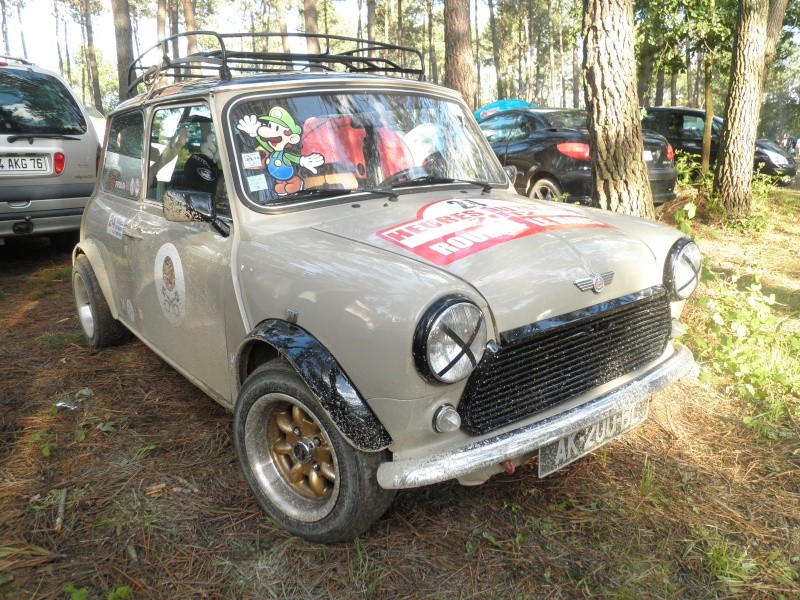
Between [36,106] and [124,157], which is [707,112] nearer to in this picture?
[124,157]

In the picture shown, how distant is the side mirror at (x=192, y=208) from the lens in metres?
2.84

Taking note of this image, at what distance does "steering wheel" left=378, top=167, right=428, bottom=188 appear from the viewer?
3.20 metres

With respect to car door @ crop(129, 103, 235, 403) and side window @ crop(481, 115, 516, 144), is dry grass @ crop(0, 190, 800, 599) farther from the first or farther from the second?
side window @ crop(481, 115, 516, 144)

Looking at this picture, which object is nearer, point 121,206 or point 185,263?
point 185,263

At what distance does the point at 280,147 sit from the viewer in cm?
299

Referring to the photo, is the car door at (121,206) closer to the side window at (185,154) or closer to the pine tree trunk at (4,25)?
the side window at (185,154)

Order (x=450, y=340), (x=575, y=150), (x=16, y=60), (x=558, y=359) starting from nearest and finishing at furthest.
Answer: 1. (x=450, y=340)
2. (x=558, y=359)
3. (x=16, y=60)
4. (x=575, y=150)

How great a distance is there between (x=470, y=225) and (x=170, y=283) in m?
1.61

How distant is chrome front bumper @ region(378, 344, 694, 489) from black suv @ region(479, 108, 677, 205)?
18.0 feet

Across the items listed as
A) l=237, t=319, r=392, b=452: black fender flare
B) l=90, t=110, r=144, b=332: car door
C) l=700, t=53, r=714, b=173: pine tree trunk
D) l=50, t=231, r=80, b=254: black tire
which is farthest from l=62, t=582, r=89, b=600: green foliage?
l=700, t=53, r=714, b=173: pine tree trunk

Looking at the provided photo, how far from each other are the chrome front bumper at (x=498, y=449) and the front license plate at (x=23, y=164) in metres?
5.71

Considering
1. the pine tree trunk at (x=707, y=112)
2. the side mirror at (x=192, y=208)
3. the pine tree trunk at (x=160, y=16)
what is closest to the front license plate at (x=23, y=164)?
the side mirror at (x=192, y=208)

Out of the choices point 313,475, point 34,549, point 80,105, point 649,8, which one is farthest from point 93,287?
point 649,8

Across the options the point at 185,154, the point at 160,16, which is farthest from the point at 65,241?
the point at 160,16
